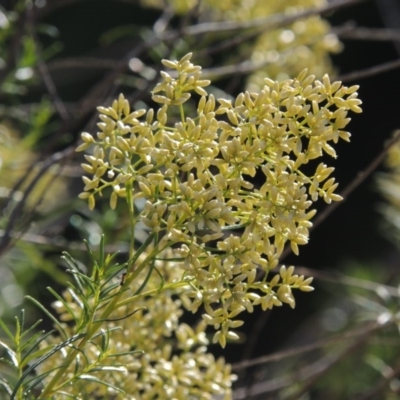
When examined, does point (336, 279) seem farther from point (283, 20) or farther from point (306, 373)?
point (283, 20)

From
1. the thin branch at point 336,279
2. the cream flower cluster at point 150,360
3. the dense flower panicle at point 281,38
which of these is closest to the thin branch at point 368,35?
the dense flower panicle at point 281,38

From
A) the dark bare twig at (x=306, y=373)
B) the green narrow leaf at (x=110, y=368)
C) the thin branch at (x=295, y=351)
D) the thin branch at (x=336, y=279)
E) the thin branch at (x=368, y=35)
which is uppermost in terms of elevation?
the thin branch at (x=368, y=35)

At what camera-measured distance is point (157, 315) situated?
921 millimetres

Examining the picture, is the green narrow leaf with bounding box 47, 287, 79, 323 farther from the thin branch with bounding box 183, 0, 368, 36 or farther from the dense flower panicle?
the dense flower panicle

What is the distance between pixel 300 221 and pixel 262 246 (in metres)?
0.04

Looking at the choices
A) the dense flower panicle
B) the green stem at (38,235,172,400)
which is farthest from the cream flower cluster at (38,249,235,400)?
the dense flower panicle

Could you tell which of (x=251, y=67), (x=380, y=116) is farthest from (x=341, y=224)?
(x=251, y=67)

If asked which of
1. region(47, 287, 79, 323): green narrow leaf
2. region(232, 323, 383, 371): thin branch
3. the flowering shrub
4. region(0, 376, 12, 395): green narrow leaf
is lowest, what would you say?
region(232, 323, 383, 371): thin branch

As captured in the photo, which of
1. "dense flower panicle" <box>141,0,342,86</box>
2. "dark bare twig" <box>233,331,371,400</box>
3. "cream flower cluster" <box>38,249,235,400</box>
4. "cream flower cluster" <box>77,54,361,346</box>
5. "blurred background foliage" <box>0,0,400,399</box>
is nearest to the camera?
"cream flower cluster" <box>77,54,361,346</box>

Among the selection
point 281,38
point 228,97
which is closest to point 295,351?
point 228,97

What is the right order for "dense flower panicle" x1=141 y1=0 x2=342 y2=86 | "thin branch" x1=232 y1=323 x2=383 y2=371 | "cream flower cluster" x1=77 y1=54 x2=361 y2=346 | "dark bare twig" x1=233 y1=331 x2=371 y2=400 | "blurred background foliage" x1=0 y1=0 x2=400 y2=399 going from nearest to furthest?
"cream flower cluster" x1=77 y1=54 x2=361 y2=346, "thin branch" x1=232 y1=323 x2=383 y2=371, "dark bare twig" x1=233 y1=331 x2=371 y2=400, "blurred background foliage" x1=0 y1=0 x2=400 y2=399, "dense flower panicle" x1=141 y1=0 x2=342 y2=86

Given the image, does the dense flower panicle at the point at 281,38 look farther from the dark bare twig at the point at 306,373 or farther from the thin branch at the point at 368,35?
the dark bare twig at the point at 306,373

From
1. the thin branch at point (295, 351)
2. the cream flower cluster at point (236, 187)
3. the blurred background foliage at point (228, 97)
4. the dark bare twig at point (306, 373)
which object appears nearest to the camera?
the cream flower cluster at point (236, 187)

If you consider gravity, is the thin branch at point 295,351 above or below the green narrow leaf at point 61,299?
below
